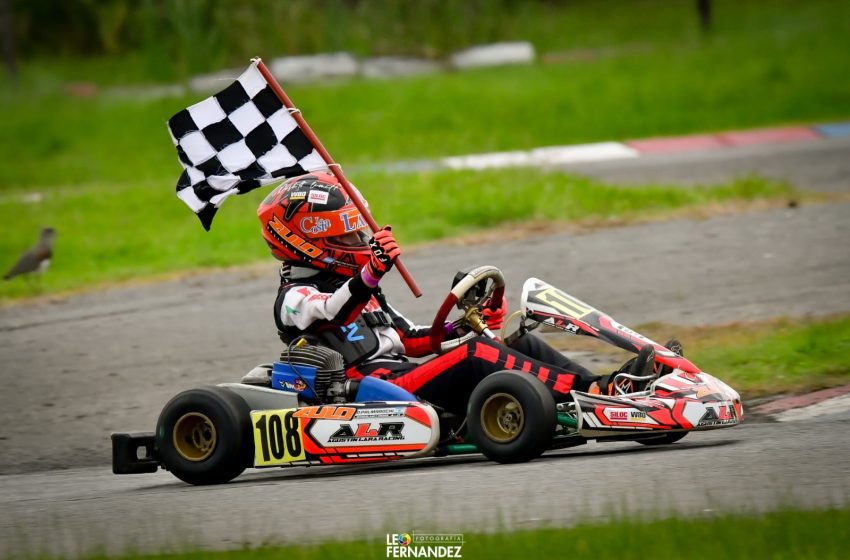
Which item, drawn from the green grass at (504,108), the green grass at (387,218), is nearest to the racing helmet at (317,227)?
the green grass at (387,218)

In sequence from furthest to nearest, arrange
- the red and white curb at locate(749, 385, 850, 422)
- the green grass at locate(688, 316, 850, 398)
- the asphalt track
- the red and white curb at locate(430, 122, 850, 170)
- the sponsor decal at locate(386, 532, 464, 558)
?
1. the red and white curb at locate(430, 122, 850, 170)
2. the green grass at locate(688, 316, 850, 398)
3. the red and white curb at locate(749, 385, 850, 422)
4. the asphalt track
5. the sponsor decal at locate(386, 532, 464, 558)

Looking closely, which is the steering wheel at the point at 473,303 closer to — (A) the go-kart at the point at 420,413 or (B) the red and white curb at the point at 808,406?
(A) the go-kart at the point at 420,413

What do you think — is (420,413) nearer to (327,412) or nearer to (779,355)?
(327,412)

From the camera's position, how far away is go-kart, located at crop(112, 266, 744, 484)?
5.31 m

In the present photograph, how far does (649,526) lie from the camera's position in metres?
4.21

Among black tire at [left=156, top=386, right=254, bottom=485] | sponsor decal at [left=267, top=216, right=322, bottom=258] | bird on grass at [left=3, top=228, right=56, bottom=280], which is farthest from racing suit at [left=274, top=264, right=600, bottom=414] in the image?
bird on grass at [left=3, top=228, right=56, bottom=280]

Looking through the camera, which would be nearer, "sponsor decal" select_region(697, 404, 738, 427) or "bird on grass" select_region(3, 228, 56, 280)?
"sponsor decal" select_region(697, 404, 738, 427)

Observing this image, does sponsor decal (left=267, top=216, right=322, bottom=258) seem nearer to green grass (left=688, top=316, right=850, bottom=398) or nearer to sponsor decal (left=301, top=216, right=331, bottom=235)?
sponsor decal (left=301, top=216, right=331, bottom=235)

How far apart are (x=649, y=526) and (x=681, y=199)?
8.78 metres

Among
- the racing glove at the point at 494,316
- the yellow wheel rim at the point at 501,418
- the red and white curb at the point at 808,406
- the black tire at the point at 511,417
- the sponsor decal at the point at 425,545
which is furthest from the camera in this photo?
the red and white curb at the point at 808,406

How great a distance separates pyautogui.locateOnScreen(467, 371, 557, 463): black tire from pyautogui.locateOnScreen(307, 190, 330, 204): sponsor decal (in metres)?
1.15

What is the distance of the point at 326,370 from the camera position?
19.1 feet

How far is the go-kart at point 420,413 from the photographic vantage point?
209 inches

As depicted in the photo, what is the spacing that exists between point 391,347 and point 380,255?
28.6 inches
